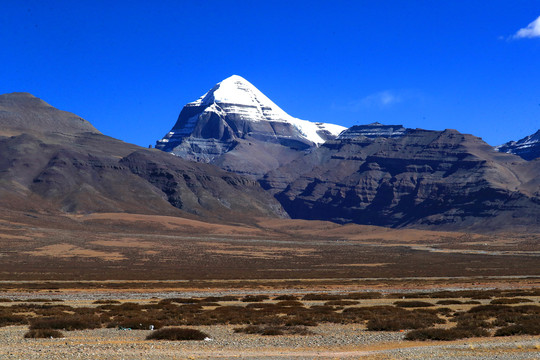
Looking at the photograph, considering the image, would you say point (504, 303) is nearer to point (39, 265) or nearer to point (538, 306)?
point (538, 306)

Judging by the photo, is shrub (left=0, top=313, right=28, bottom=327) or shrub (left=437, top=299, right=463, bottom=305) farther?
shrub (left=437, top=299, right=463, bottom=305)

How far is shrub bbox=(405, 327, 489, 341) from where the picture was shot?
32.8 m

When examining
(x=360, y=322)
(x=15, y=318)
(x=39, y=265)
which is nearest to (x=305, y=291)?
(x=360, y=322)

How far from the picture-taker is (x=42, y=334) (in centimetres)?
3353

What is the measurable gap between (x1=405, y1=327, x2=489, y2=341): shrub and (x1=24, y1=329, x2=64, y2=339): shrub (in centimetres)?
1705

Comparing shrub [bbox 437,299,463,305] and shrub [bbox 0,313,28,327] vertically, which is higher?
shrub [bbox 437,299,463,305]

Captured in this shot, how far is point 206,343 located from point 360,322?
37.5 feet

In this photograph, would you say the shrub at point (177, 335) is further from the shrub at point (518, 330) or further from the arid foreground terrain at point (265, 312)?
the shrub at point (518, 330)

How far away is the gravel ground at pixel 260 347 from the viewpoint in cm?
2791

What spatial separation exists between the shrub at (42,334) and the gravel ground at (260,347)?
406 mm

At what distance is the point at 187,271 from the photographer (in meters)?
108

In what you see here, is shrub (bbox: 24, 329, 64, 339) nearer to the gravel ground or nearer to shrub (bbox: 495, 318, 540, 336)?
the gravel ground

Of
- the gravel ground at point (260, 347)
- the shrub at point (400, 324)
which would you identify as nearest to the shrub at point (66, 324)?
the gravel ground at point (260, 347)

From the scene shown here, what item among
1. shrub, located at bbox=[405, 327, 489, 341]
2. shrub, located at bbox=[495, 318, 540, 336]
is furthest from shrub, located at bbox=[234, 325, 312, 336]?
shrub, located at bbox=[495, 318, 540, 336]
